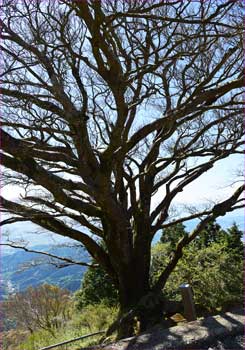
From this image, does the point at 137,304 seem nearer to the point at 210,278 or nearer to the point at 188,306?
the point at 188,306

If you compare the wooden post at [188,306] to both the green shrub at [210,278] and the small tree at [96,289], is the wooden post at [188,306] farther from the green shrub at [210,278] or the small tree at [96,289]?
the small tree at [96,289]

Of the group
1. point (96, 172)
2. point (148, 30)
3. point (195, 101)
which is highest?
point (148, 30)

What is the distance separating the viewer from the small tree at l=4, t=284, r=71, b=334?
1095cm

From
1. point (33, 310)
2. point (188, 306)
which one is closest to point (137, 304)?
point (188, 306)

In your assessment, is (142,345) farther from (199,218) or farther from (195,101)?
(199,218)

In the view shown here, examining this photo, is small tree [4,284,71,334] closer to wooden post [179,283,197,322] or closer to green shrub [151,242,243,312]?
green shrub [151,242,243,312]

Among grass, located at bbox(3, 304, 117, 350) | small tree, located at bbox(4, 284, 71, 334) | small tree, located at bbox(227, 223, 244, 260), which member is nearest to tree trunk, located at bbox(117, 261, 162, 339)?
grass, located at bbox(3, 304, 117, 350)

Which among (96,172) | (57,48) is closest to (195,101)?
(96,172)

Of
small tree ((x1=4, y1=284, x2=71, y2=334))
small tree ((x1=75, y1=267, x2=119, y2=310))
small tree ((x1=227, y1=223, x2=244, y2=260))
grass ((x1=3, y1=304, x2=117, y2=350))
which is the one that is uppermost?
small tree ((x1=227, y1=223, x2=244, y2=260))

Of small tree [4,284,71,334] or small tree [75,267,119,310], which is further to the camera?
small tree [75,267,119,310]

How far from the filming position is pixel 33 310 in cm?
1102

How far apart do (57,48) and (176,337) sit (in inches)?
137

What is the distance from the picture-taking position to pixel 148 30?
16.8 ft

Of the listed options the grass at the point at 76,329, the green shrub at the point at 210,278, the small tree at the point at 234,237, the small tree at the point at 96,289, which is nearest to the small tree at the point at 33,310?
the grass at the point at 76,329
